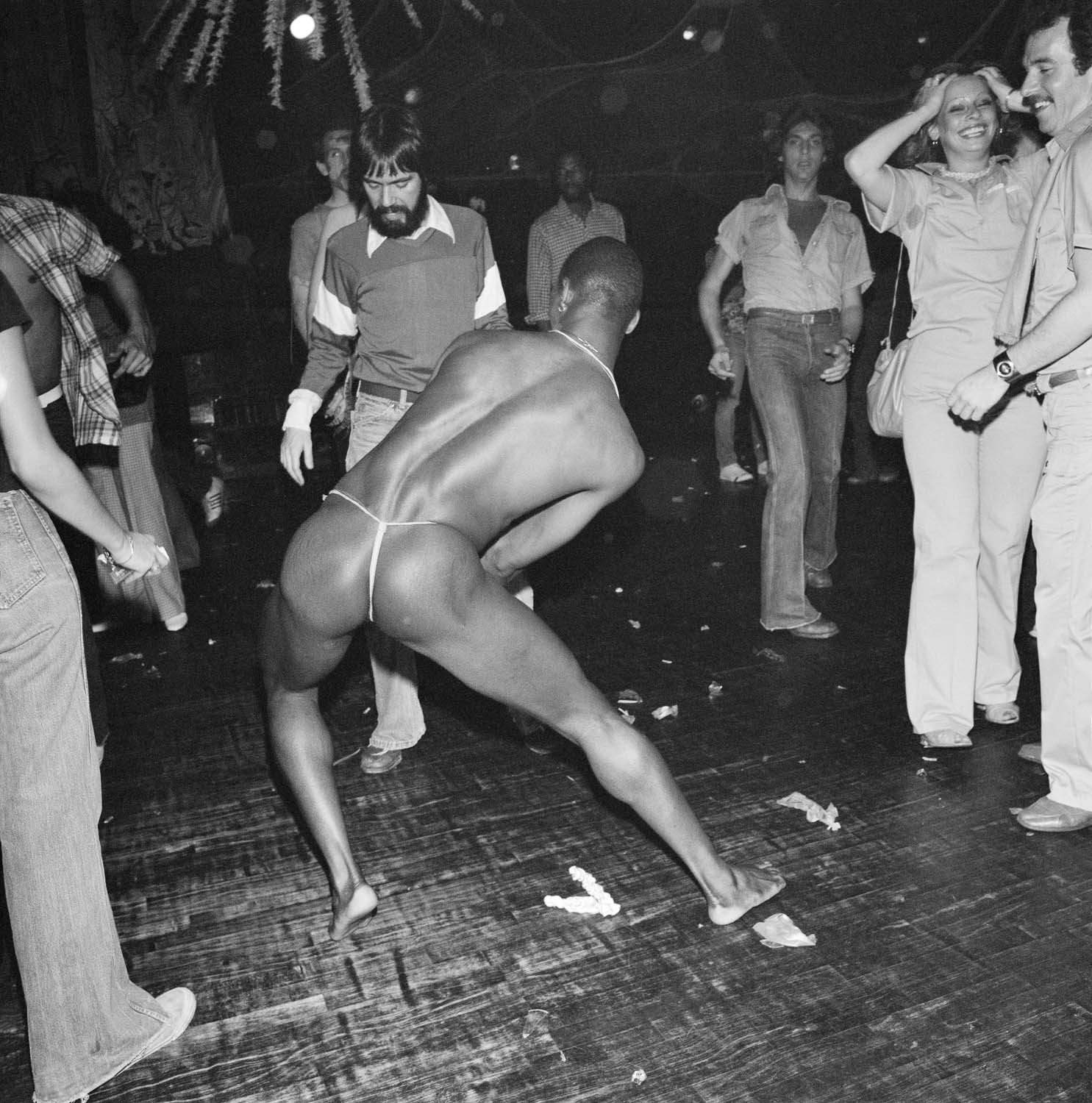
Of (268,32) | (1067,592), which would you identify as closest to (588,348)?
(1067,592)

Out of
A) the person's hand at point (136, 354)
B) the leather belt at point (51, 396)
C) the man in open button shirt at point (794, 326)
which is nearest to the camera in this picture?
the leather belt at point (51, 396)

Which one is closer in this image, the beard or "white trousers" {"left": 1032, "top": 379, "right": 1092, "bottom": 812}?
"white trousers" {"left": 1032, "top": 379, "right": 1092, "bottom": 812}

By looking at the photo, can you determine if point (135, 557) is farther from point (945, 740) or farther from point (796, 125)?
point (796, 125)

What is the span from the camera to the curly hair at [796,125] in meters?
4.73

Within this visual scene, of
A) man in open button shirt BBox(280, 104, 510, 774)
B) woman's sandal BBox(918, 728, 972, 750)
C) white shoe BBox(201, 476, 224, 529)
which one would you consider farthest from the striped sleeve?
white shoe BBox(201, 476, 224, 529)

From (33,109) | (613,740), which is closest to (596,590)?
(613,740)

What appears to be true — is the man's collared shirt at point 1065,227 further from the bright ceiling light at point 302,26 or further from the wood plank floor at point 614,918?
the bright ceiling light at point 302,26

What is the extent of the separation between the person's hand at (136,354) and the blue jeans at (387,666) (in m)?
1.31

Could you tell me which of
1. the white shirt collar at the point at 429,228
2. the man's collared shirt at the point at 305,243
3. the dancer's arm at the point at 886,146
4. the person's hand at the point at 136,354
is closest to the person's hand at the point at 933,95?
the dancer's arm at the point at 886,146

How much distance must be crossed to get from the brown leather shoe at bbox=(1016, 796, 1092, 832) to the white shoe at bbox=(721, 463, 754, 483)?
4690 mm

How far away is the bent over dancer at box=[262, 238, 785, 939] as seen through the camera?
2350 mm

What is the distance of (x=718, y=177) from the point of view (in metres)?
11.7

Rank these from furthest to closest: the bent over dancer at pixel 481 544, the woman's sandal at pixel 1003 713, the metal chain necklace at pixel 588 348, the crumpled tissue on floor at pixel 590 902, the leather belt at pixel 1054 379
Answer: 1. the woman's sandal at pixel 1003 713
2. the leather belt at pixel 1054 379
3. the crumpled tissue on floor at pixel 590 902
4. the metal chain necklace at pixel 588 348
5. the bent over dancer at pixel 481 544

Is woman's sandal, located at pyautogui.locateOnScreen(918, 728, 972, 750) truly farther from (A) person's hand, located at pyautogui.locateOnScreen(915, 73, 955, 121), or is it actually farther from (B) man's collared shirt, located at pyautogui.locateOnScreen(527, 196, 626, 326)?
(B) man's collared shirt, located at pyautogui.locateOnScreen(527, 196, 626, 326)
